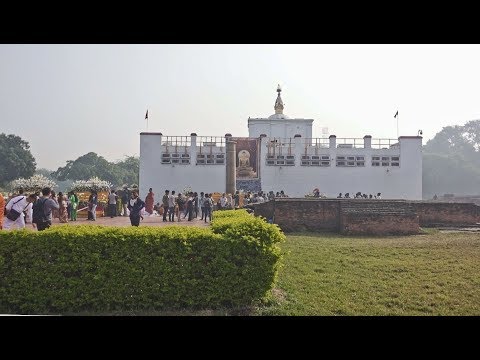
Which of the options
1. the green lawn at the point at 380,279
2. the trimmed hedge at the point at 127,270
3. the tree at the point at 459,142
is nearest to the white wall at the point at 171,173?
the green lawn at the point at 380,279

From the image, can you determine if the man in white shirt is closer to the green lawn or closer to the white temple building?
the green lawn

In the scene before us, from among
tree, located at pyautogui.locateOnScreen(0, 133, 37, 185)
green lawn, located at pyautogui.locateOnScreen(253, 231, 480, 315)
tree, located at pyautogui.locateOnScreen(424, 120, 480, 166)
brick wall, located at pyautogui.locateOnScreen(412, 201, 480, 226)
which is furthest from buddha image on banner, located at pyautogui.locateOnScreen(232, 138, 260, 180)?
tree, located at pyautogui.locateOnScreen(424, 120, 480, 166)

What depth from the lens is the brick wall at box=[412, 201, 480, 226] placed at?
14.5 m

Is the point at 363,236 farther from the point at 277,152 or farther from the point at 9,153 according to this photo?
the point at 9,153

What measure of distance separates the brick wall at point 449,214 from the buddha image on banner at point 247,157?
1356 centimetres

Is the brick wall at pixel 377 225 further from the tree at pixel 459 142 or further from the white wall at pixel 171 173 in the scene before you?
the tree at pixel 459 142

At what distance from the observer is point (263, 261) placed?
540 cm

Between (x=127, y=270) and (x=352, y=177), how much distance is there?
23771mm

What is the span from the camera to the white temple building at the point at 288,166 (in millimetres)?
27078

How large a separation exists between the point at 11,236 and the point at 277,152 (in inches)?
913

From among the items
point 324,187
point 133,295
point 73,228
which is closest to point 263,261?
point 133,295

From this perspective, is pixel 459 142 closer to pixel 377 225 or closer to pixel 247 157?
pixel 247 157

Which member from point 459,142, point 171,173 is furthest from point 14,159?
point 459,142

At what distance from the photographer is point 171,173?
27.1m
